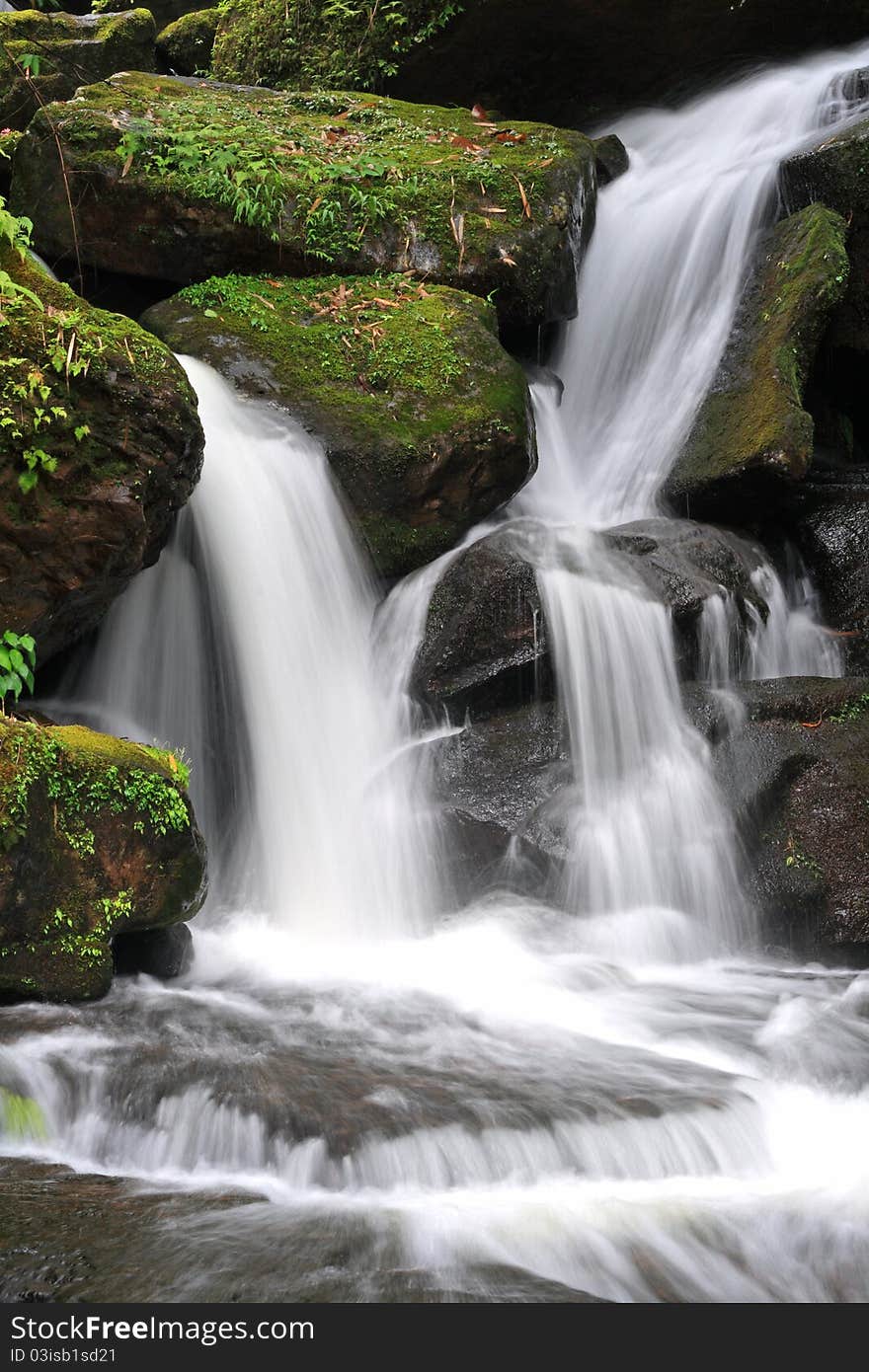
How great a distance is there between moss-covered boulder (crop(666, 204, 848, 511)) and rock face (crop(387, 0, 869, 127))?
11.9ft

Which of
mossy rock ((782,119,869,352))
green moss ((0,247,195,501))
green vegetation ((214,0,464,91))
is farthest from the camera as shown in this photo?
green vegetation ((214,0,464,91))

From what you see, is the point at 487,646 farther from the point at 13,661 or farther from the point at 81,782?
the point at 81,782

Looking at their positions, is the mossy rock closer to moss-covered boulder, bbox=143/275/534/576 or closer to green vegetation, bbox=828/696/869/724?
moss-covered boulder, bbox=143/275/534/576

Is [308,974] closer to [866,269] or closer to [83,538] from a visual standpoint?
[83,538]

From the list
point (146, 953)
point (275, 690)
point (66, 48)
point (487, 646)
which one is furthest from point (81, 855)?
point (66, 48)

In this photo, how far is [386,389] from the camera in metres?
7.23

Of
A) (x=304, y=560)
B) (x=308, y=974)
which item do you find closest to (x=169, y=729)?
(x=304, y=560)

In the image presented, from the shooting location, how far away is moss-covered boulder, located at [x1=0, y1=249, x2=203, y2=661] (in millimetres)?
4922

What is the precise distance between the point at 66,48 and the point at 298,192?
5.53 metres

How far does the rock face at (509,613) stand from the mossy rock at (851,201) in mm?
3162

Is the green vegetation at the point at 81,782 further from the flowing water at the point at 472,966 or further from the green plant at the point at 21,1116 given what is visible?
the green plant at the point at 21,1116

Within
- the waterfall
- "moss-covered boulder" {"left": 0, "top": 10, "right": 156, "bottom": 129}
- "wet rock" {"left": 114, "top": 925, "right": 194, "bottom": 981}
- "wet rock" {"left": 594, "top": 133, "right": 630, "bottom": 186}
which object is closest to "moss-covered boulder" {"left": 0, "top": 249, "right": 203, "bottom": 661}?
the waterfall

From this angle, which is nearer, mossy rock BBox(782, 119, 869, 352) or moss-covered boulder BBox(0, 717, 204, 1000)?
moss-covered boulder BBox(0, 717, 204, 1000)

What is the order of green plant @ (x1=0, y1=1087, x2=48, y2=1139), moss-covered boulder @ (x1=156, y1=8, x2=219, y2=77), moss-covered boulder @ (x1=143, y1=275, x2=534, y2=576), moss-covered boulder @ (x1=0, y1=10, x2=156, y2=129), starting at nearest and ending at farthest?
1. green plant @ (x1=0, y1=1087, x2=48, y2=1139)
2. moss-covered boulder @ (x1=143, y1=275, x2=534, y2=576)
3. moss-covered boulder @ (x1=0, y1=10, x2=156, y2=129)
4. moss-covered boulder @ (x1=156, y1=8, x2=219, y2=77)
